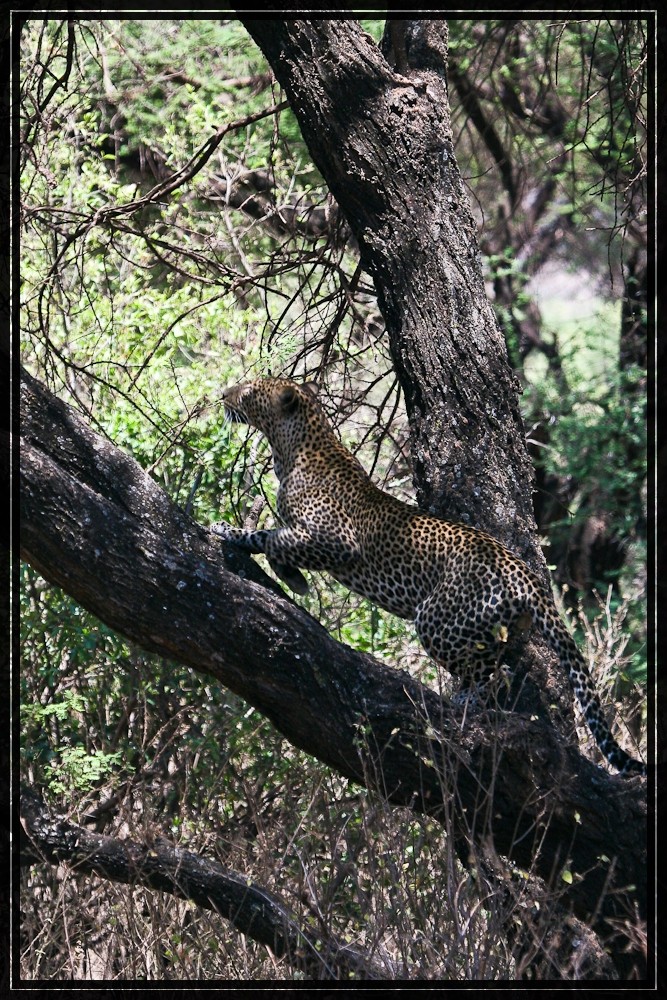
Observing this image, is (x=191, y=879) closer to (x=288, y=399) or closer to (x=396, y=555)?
(x=396, y=555)

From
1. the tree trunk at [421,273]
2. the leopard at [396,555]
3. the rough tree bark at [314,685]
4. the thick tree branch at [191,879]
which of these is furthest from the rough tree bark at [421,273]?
the thick tree branch at [191,879]

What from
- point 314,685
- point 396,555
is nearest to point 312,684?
point 314,685

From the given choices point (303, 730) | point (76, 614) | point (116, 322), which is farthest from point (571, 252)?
point (303, 730)

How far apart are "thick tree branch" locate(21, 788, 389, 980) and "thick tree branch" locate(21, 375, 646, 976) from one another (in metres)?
0.59

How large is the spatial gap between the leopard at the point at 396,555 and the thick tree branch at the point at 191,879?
1226 mm

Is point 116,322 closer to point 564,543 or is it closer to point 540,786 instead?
point 540,786

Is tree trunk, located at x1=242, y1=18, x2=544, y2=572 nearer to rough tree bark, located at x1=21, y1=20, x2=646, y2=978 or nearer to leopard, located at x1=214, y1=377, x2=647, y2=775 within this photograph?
leopard, located at x1=214, y1=377, x2=647, y2=775

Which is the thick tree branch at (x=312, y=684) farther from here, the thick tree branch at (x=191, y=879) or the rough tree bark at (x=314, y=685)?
the thick tree branch at (x=191, y=879)

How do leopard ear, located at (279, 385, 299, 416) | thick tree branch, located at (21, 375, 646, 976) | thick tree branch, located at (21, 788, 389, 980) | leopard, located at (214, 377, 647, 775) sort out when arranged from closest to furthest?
thick tree branch, located at (21, 788, 389, 980) < thick tree branch, located at (21, 375, 646, 976) < leopard, located at (214, 377, 647, 775) < leopard ear, located at (279, 385, 299, 416)

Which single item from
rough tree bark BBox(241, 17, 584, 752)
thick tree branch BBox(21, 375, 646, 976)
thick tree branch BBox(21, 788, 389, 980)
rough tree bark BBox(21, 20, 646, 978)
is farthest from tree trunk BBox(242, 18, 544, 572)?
thick tree branch BBox(21, 788, 389, 980)

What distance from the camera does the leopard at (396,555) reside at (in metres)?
5.51

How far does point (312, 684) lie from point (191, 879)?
98 centimetres

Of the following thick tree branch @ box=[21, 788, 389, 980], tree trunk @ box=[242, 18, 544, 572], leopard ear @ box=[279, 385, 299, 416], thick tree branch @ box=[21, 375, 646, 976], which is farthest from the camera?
leopard ear @ box=[279, 385, 299, 416]

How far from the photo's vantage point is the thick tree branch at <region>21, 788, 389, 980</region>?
4426 mm
